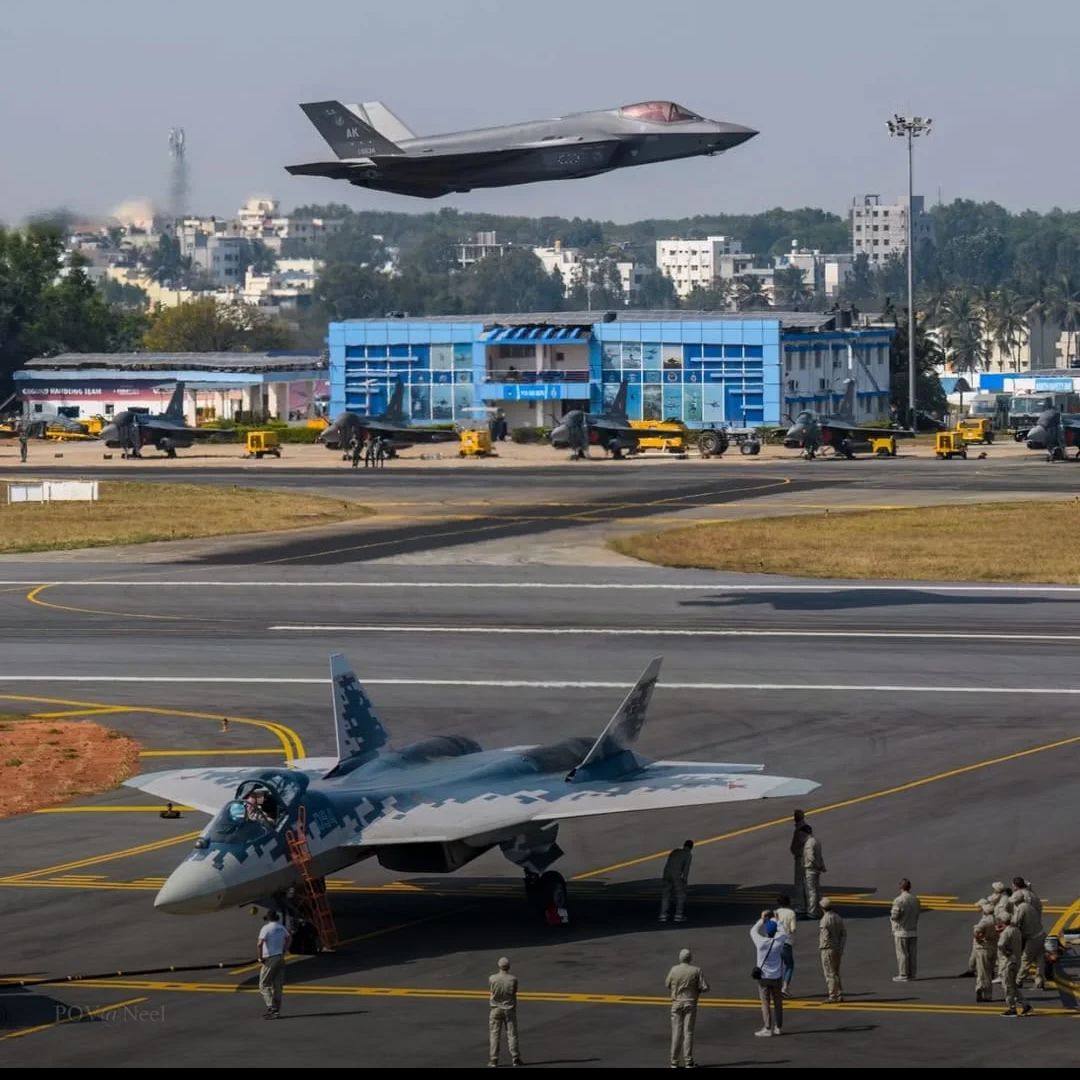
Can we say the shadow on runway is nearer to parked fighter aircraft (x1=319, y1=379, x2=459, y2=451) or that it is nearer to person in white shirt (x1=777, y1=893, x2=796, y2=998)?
person in white shirt (x1=777, y1=893, x2=796, y2=998)

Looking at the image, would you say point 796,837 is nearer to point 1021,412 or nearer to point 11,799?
point 11,799

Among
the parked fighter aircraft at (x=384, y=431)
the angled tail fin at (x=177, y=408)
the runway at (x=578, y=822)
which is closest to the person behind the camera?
the runway at (x=578, y=822)

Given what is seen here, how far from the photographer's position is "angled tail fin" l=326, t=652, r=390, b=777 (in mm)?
36719

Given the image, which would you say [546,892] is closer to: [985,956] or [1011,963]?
[985,956]

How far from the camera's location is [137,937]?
105ft

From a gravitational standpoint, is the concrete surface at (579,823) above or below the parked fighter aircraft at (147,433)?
below

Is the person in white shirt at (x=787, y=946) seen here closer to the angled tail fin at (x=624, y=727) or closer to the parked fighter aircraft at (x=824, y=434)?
the angled tail fin at (x=624, y=727)

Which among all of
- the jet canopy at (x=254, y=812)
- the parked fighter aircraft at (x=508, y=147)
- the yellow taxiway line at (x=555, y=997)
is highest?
the parked fighter aircraft at (x=508, y=147)

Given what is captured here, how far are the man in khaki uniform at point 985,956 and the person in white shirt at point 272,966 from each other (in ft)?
33.5

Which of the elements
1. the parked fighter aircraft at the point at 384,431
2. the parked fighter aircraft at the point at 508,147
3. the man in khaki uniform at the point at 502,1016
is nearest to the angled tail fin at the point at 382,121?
the parked fighter aircraft at the point at 508,147

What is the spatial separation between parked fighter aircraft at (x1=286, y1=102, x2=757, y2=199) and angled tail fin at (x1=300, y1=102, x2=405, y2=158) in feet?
0.11

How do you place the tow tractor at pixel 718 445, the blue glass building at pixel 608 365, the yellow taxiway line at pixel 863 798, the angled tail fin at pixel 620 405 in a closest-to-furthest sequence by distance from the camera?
1. the yellow taxiway line at pixel 863 798
2. the tow tractor at pixel 718 445
3. the angled tail fin at pixel 620 405
4. the blue glass building at pixel 608 365

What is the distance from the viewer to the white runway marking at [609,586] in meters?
74.3

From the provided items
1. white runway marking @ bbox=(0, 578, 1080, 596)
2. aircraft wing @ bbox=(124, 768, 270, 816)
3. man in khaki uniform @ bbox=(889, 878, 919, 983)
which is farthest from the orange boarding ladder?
white runway marking @ bbox=(0, 578, 1080, 596)
